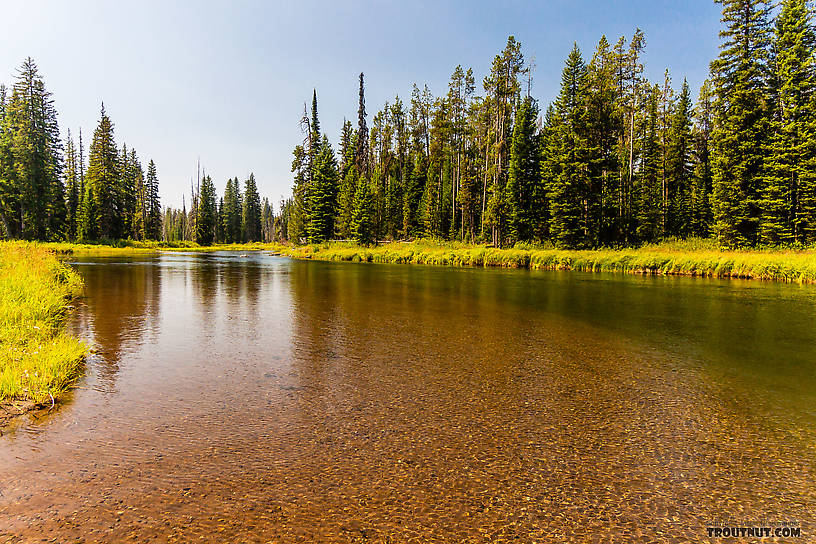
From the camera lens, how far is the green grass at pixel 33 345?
524 centimetres

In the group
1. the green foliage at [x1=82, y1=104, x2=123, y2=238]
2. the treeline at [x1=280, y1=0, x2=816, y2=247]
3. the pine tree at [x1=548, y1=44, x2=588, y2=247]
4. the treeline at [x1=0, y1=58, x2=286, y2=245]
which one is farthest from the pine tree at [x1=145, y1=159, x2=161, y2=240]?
the pine tree at [x1=548, y1=44, x2=588, y2=247]

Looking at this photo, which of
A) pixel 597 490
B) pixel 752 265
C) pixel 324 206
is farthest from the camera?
pixel 324 206

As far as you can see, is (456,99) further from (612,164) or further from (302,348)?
(302,348)

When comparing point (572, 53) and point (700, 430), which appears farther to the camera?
point (572, 53)

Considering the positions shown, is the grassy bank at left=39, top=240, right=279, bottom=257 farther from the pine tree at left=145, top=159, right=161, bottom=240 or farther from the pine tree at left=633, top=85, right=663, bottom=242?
the pine tree at left=633, top=85, right=663, bottom=242

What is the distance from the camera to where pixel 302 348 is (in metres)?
8.14

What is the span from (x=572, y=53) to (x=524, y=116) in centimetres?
745

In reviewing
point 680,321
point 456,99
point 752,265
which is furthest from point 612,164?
point 680,321

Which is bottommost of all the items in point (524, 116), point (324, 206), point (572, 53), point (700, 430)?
point (700, 430)

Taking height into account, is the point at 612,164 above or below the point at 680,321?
above

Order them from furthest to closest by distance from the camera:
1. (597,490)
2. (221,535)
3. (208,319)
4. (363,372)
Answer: (208,319) < (363,372) < (597,490) < (221,535)

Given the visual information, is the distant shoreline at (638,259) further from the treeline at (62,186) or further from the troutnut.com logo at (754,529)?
the troutnut.com logo at (754,529)

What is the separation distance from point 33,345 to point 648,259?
30137 mm

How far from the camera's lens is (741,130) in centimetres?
3494
